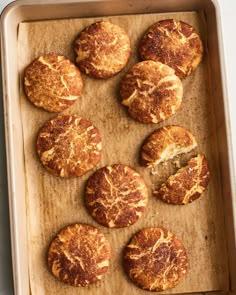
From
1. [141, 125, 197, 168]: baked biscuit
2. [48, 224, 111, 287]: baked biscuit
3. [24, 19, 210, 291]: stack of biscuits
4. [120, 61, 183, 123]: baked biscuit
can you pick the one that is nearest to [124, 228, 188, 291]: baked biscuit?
[24, 19, 210, 291]: stack of biscuits

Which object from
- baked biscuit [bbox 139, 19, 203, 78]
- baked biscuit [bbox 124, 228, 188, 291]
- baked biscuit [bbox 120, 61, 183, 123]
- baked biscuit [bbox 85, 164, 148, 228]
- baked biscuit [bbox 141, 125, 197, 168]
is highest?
baked biscuit [bbox 139, 19, 203, 78]

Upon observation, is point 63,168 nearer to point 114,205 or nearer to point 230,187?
point 114,205

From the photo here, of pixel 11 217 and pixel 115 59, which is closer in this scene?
pixel 11 217

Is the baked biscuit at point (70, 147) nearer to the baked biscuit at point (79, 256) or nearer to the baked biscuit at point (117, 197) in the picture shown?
the baked biscuit at point (117, 197)

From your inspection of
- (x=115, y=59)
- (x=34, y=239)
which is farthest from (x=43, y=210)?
(x=115, y=59)

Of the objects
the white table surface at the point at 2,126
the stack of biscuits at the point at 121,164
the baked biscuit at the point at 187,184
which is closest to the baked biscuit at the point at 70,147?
Answer: the stack of biscuits at the point at 121,164

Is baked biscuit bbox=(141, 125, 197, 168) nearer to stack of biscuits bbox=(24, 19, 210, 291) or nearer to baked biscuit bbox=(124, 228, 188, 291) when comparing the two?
stack of biscuits bbox=(24, 19, 210, 291)

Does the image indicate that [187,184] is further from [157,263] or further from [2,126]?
[2,126]
